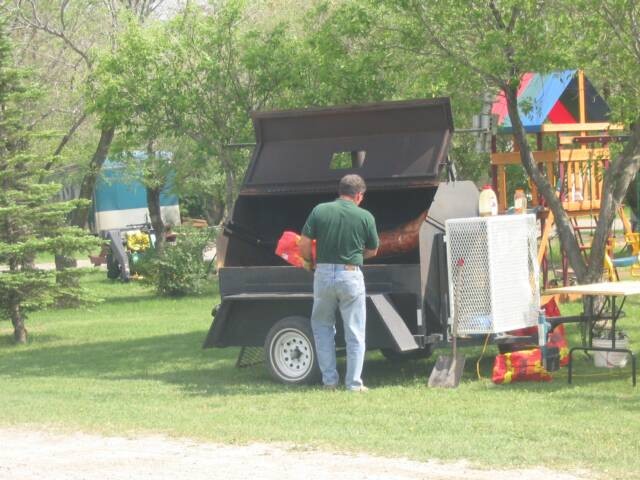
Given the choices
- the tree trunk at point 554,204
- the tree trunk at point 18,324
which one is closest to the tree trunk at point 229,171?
the tree trunk at point 18,324

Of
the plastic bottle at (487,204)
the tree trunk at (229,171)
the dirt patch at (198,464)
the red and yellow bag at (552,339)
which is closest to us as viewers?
the dirt patch at (198,464)

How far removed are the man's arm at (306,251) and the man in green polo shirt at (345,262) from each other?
0.04ft

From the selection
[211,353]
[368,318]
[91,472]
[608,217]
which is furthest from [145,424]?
[608,217]

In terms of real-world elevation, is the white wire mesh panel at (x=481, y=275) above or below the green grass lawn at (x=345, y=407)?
above

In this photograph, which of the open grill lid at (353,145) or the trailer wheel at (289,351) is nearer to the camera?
the trailer wheel at (289,351)

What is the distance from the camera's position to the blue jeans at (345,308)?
36.0 ft

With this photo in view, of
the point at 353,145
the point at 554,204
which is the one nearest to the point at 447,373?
the point at 353,145

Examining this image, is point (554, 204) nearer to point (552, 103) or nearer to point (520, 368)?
point (520, 368)

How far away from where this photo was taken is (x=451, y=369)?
11172mm

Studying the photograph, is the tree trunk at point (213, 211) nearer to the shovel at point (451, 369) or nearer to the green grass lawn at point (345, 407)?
the green grass lawn at point (345, 407)

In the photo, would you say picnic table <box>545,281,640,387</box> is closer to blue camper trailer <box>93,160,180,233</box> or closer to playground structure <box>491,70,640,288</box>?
playground structure <box>491,70,640,288</box>

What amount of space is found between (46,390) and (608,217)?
6155mm

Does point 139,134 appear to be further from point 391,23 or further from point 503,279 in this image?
point 503,279

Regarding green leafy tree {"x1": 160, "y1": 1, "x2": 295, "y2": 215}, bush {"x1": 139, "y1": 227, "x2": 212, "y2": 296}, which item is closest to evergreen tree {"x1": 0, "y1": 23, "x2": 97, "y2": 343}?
green leafy tree {"x1": 160, "y1": 1, "x2": 295, "y2": 215}
